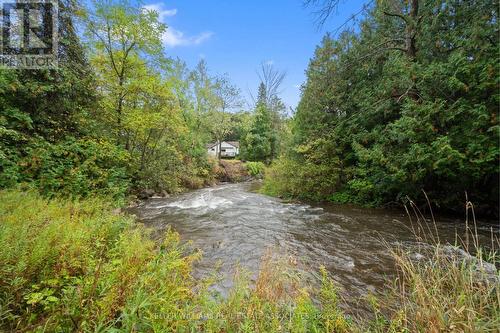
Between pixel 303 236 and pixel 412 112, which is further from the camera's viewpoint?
pixel 412 112

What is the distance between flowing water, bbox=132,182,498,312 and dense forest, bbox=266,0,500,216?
4.51 ft

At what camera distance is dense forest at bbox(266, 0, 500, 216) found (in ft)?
19.7

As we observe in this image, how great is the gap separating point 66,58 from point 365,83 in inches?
486

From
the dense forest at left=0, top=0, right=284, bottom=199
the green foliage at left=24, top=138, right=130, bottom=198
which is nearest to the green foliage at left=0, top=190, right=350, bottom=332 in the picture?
the green foliage at left=24, top=138, right=130, bottom=198

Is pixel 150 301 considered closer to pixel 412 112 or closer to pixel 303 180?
pixel 412 112

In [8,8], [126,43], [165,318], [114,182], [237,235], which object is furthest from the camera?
[126,43]

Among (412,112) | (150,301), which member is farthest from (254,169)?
(150,301)

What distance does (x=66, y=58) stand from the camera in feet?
25.8

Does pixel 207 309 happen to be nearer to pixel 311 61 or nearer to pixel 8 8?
pixel 8 8

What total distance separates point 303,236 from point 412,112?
5202 millimetres

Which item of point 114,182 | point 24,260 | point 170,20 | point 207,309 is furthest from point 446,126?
point 170,20

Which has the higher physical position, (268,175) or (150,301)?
(268,175)

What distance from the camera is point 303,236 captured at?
573 cm

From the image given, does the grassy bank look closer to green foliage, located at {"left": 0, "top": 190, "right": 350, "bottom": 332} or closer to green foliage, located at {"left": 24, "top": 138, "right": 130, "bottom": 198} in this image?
green foliage, located at {"left": 0, "top": 190, "right": 350, "bottom": 332}
